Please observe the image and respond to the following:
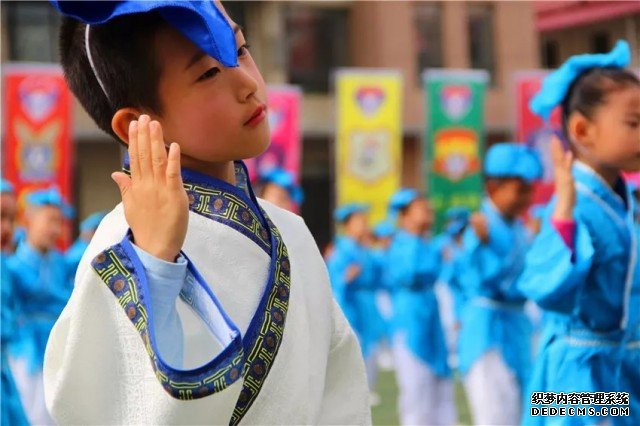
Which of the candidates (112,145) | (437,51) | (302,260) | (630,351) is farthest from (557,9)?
(302,260)

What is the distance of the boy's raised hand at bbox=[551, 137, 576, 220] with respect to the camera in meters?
3.04

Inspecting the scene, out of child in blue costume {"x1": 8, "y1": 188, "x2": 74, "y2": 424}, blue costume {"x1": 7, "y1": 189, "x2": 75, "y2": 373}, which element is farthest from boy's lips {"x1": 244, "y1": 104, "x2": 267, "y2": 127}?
blue costume {"x1": 7, "y1": 189, "x2": 75, "y2": 373}

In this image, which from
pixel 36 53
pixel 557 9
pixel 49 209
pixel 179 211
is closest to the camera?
pixel 179 211

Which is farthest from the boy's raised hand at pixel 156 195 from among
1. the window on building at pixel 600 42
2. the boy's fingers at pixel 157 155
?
the window on building at pixel 600 42

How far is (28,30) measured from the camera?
16.2 m

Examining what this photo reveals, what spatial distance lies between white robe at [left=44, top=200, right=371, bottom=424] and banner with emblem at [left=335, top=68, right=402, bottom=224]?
35.1 feet

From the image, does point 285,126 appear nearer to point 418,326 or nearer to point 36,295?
point 418,326

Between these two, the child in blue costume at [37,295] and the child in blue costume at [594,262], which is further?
the child in blue costume at [37,295]

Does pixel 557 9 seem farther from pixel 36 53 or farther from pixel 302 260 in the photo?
pixel 302 260

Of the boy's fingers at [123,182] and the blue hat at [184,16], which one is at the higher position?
the blue hat at [184,16]

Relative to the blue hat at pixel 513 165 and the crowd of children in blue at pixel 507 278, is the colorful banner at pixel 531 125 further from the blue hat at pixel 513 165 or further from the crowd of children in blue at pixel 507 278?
the blue hat at pixel 513 165

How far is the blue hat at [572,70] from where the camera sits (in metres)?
3.41

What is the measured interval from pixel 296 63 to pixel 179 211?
1689 cm

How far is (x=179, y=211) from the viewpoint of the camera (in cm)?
155
